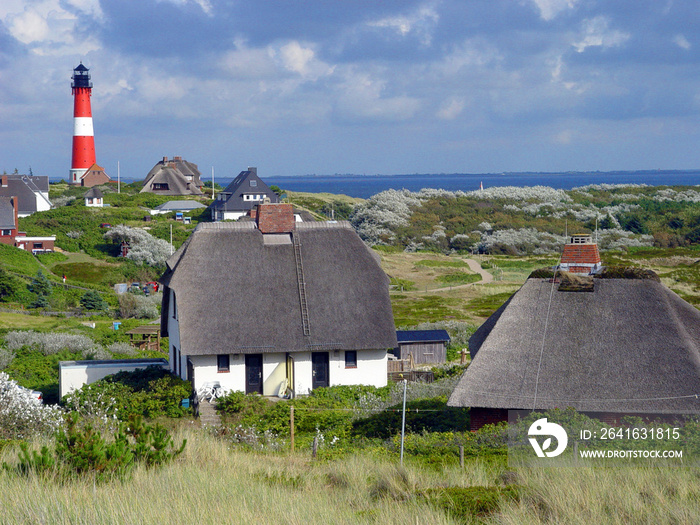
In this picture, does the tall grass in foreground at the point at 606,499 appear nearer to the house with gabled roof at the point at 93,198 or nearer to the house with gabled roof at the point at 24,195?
the house with gabled roof at the point at 24,195

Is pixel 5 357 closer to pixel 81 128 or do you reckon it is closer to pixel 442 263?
pixel 442 263

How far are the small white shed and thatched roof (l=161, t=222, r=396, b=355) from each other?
3.32m

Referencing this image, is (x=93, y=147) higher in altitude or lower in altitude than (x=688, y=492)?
higher

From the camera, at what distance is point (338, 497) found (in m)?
9.02

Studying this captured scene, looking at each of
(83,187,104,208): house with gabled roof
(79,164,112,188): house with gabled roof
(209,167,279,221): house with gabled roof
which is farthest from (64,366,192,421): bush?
(79,164,112,188): house with gabled roof

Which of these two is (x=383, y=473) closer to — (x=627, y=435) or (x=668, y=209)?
(x=627, y=435)

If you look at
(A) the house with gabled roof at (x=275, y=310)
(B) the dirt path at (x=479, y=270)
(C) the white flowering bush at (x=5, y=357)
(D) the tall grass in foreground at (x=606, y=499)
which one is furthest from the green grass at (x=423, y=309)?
(D) the tall grass in foreground at (x=606, y=499)

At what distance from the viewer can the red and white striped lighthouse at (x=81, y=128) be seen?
10044 centimetres

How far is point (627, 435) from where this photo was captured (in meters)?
13.5

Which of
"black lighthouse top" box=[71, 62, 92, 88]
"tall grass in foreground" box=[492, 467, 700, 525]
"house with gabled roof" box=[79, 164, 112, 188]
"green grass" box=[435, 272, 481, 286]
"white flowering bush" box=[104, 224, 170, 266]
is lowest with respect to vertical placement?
"green grass" box=[435, 272, 481, 286]

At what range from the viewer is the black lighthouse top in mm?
100062

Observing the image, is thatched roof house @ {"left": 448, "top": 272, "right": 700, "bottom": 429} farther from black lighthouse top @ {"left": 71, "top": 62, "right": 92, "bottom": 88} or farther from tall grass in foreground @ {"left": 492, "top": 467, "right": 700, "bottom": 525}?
black lighthouse top @ {"left": 71, "top": 62, "right": 92, "bottom": 88}

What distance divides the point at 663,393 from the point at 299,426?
31.7 feet

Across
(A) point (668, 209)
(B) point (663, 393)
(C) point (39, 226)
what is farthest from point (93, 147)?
(B) point (663, 393)
